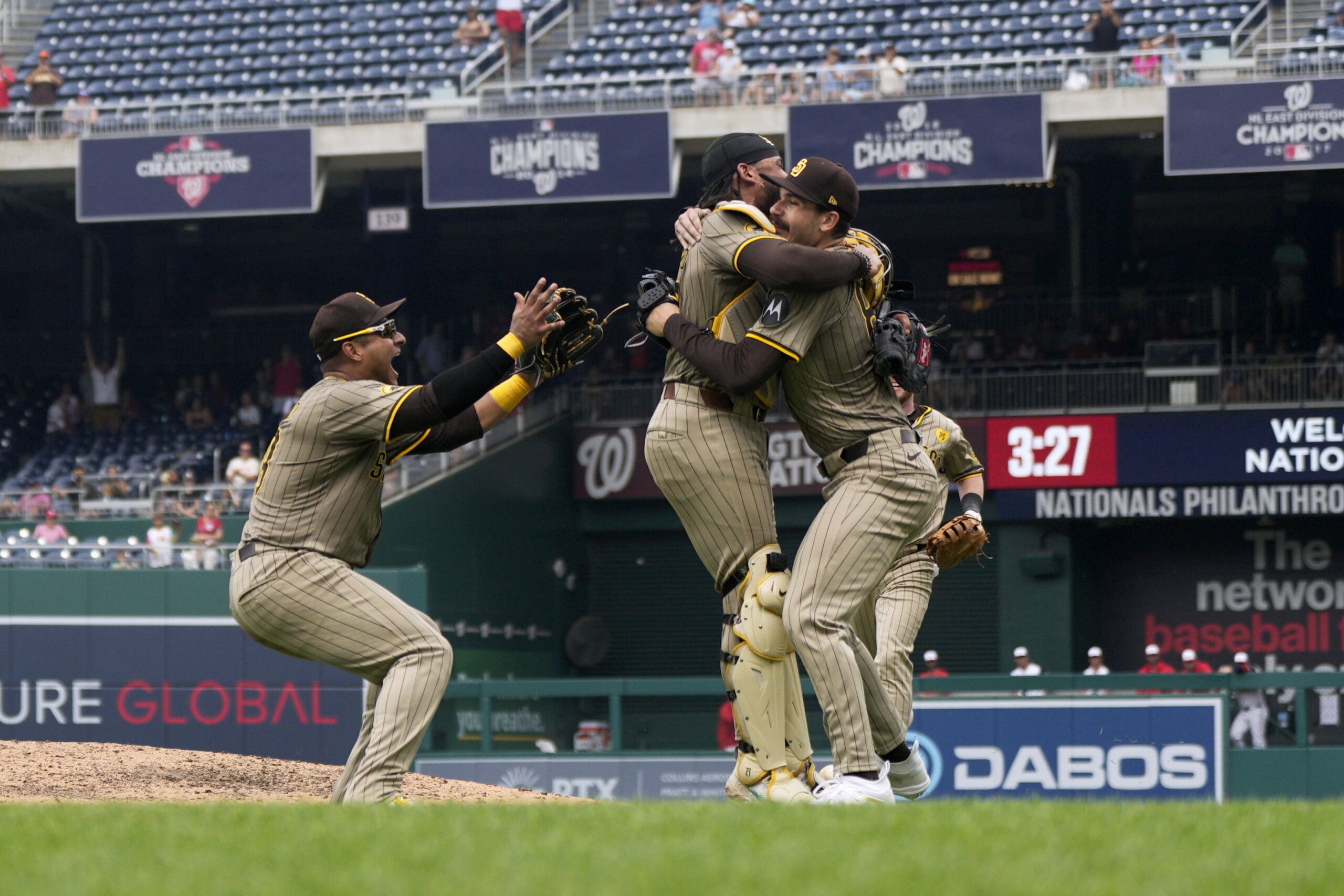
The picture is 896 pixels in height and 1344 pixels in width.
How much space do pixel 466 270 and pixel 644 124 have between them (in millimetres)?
6558

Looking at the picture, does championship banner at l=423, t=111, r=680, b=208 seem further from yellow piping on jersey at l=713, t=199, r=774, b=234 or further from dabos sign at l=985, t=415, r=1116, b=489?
yellow piping on jersey at l=713, t=199, r=774, b=234

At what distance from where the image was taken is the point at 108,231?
26031mm

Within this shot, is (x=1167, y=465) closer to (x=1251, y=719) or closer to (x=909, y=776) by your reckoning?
(x=1251, y=719)

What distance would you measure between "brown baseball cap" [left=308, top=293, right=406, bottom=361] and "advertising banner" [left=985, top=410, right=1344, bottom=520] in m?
14.5

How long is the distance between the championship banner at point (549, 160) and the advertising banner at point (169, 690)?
18.5 feet

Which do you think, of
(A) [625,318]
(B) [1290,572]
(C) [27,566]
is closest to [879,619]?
(C) [27,566]

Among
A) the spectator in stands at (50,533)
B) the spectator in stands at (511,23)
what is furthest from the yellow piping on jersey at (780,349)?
the spectator in stands at (511,23)

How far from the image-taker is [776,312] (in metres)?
5.69

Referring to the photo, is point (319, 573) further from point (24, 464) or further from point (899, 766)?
point (24, 464)

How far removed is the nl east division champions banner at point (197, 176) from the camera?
68.4ft

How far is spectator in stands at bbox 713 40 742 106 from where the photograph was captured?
20031 mm

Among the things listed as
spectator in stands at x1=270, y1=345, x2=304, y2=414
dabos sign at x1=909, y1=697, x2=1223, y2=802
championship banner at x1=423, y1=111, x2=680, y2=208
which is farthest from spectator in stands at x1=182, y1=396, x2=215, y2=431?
dabos sign at x1=909, y1=697, x2=1223, y2=802

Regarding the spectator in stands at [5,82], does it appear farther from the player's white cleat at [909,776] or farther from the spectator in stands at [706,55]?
the player's white cleat at [909,776]

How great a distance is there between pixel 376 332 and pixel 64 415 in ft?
61.9
